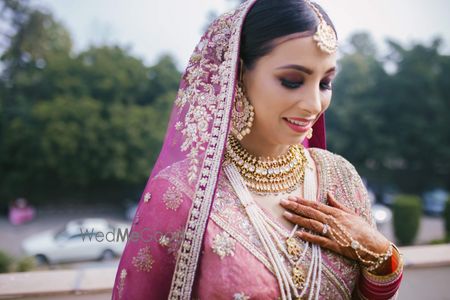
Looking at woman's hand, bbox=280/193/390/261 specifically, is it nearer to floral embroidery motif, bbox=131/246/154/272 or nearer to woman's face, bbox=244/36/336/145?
woman's face, bbox=244/36/336/145

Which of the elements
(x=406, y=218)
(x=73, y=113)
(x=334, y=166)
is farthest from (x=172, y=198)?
(x=73, y=113)

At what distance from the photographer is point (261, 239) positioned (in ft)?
4.14

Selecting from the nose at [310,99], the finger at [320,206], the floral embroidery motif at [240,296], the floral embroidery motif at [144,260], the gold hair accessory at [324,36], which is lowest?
the floral embroidery motif at [240,296]

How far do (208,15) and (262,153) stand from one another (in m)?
13.0

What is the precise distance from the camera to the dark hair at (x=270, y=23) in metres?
1.23

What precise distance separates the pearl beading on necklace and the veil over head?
148mm

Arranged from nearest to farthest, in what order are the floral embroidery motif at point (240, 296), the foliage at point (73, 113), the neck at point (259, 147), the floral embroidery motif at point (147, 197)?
1. the floral embroidery motif at point (240, 296)
2. the floral embroidery motif at point (147, 197)
3. the neck at point (259, 147)
4. the foliage at point (73, 113)

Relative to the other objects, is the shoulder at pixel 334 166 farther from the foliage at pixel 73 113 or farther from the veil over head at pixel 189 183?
the foliage at pixel 73 113

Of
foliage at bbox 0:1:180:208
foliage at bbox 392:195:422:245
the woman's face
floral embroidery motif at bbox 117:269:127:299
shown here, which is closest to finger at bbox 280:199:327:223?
the woman's face

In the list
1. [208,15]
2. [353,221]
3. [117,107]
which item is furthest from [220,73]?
[117,107]

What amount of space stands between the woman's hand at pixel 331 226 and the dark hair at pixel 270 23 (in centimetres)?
54

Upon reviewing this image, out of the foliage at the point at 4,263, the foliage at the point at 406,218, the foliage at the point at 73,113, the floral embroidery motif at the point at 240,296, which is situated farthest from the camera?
the foliage at the point at 73,113

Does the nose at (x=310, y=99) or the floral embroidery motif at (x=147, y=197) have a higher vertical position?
the nose at (x=310, y=99)

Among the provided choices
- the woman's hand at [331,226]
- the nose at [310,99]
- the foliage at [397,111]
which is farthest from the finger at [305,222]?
the foliage at [397,111]
